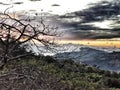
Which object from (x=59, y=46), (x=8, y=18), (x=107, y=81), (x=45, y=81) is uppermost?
(x=8, y=18)

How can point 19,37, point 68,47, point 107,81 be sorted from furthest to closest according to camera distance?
1. point 107,81
2. point 68,47
3. point 19,37

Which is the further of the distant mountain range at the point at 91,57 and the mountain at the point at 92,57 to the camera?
the mountain at the point at 92,57

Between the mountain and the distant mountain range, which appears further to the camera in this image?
the mountain

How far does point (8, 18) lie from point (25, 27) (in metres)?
Answer: 0.55

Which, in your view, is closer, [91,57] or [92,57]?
[91,57]

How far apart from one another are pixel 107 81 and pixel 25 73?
4232cm

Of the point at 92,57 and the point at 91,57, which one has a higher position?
the point at 91,57

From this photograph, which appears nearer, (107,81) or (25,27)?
(25,27)

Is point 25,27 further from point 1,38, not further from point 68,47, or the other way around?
point 68,47

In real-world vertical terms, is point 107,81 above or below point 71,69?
below

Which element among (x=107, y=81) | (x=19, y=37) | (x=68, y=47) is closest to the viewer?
(x=19, y=37)

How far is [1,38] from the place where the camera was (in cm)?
1103

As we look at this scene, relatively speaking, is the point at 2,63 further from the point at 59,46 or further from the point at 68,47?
the point at 68,47

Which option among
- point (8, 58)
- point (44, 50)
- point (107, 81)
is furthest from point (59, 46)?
point (107, 81)
